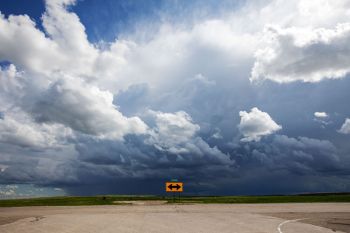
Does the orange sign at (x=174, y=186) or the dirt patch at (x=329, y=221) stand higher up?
the orange sign at (x=174, y=186)

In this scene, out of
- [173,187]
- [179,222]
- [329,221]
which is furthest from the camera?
[173,187]

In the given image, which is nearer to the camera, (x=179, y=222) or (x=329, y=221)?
(x=179, y=222)

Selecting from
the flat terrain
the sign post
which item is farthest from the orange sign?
the flat terrain

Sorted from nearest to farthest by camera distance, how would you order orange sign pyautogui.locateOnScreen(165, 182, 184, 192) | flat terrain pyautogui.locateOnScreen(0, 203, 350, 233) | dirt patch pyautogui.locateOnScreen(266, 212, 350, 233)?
1. flat terrain pyautogui.locateOnScreen(0, 203, 350, 233)
2. dirt patch pyautogui.locateOnScreen(266, 212, 350, 233)
3. orange sign pyautogui.locateOnScreen(165, 182, 184, 192)

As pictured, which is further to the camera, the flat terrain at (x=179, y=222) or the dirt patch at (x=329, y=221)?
the dirt patch at (x=329, y=221)

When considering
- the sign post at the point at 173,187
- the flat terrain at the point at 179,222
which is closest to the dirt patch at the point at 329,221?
the flat terrain at the point at 179,222

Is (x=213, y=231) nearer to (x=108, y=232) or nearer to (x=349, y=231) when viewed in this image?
(x=108, y=232)

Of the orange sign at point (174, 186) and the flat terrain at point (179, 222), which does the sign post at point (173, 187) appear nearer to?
the orange sign at point (174, 186)

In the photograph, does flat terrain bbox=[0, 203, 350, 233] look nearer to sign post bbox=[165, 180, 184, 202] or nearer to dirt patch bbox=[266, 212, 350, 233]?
dirt patch bbox=[266, 212, 350, 233]

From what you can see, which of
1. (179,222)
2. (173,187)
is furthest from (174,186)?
(179,222)

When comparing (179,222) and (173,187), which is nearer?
(179,222)

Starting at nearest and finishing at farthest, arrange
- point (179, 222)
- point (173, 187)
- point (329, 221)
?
point (179, 222) → point (329, 221) → point (173, 187)

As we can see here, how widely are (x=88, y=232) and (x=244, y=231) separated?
8.63m

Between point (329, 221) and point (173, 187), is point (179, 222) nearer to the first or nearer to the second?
point (329, 221)
